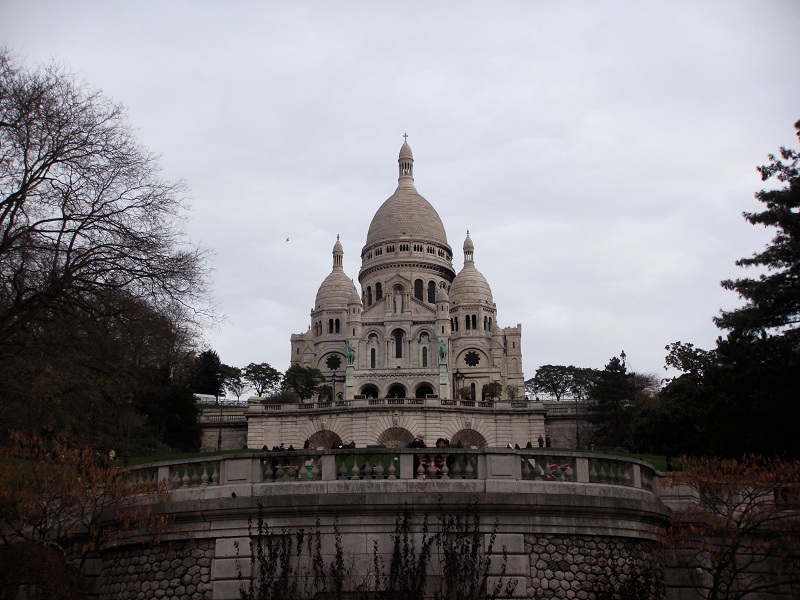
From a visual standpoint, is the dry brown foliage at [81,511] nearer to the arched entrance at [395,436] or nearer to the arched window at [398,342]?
the arched entrance at [395,436]

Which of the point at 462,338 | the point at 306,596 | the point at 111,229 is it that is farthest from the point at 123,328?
the point at 462,338

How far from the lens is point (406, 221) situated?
390 feet

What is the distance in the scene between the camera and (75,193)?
20391 millimetres

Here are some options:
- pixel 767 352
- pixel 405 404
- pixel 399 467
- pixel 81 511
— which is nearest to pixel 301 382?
pixel 405 404

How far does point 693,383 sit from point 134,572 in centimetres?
4009

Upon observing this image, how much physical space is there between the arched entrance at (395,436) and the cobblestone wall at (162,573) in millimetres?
46222

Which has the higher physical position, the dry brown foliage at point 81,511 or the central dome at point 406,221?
the central dome at point 406,221

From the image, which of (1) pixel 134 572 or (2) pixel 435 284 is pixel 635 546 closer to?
(1) pixel 134 572

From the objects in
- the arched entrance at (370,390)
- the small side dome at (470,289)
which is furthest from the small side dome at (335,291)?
the arched entrance at (370,390)

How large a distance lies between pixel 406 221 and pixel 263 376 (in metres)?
25.8

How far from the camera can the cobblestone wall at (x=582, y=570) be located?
1544 centimetres

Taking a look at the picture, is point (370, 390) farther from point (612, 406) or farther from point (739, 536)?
point (739, 536)

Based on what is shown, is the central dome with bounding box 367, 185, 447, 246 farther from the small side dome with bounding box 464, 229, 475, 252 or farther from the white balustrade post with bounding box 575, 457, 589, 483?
the white balustrade post with bounding box 575, 457, 589, 483

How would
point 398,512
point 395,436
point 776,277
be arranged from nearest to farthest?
point 398,512
point 776,277
point 395,436
